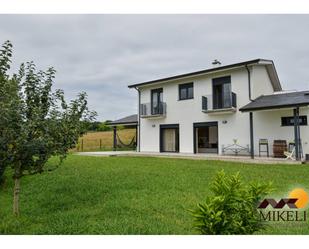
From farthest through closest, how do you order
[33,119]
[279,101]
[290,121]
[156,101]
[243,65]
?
1. [156,101]
2. [243,65]
3. [290,121]
4. [279,101]
5. [33,119]

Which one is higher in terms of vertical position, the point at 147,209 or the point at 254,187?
the point at 254,187

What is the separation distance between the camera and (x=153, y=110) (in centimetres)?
2088

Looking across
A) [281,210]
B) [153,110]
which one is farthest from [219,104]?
[281,210]

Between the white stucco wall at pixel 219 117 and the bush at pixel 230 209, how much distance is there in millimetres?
12383

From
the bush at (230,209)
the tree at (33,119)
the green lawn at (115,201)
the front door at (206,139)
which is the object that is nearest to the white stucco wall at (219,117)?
the front door at (206,139)

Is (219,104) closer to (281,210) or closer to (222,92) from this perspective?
(222,92)

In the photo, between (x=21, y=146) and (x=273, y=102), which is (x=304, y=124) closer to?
(x=273, y=102)

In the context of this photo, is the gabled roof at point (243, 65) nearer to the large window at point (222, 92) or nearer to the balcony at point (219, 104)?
the large window at point (222, 92)

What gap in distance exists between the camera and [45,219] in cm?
541

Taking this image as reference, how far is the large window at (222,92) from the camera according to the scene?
56.2 feet

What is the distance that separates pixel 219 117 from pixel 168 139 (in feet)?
15.2

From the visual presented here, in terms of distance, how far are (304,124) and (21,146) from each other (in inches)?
530
